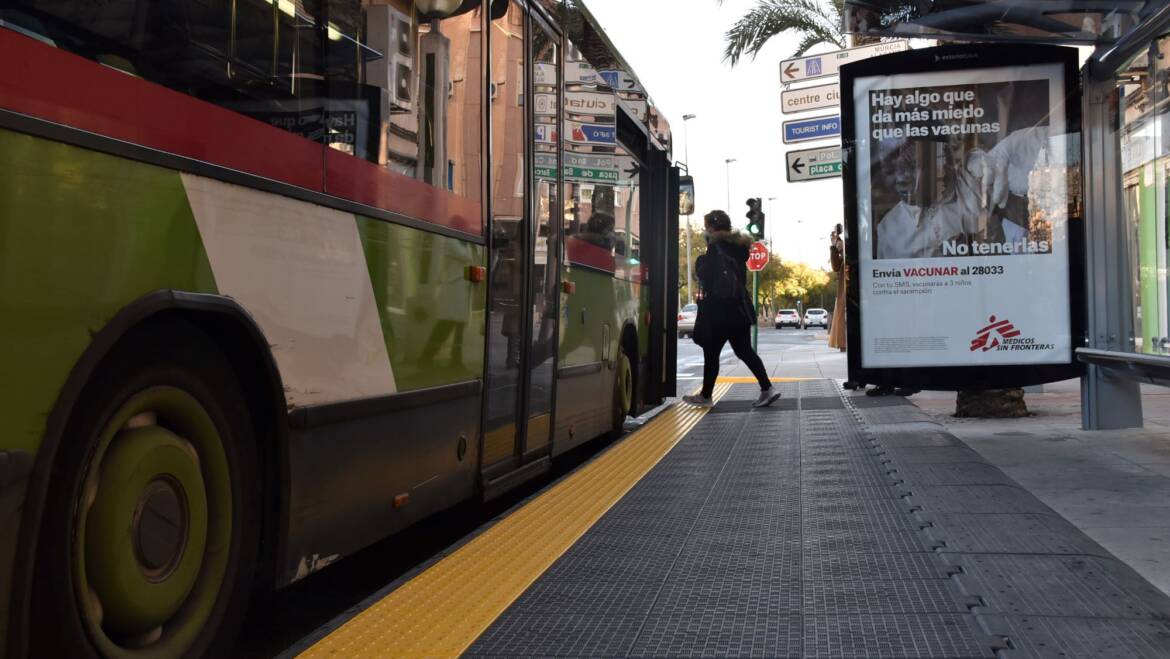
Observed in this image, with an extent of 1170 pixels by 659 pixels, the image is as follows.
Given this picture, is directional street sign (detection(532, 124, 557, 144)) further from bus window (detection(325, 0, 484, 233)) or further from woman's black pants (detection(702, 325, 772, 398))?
woman's black pants (detection(702, 325, 772, 398))

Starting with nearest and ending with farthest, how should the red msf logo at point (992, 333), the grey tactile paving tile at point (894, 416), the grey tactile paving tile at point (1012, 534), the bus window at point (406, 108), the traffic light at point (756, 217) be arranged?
the bus window at point (406, 108) → the grey tactile paving tile at point (1012, 534) → the red msf logo at point (992, 333) → the grey tactile paving tile at point (894, 416) → the traffic light at point (756, 217)

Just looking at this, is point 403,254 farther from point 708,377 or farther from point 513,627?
point 708,377

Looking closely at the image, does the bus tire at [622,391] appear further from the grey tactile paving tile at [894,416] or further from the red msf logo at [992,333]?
the red msf logo at [992,333]

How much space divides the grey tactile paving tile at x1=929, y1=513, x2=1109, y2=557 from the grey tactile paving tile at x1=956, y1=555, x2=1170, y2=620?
0.14m

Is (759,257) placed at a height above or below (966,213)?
above

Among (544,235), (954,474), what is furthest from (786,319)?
(544,235)

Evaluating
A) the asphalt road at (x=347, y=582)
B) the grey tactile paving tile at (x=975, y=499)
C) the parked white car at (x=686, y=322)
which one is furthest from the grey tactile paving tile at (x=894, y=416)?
the parked white car at (x=686, y=322)

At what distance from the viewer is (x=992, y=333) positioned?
823cm

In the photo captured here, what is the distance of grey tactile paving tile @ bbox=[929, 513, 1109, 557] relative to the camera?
15.0ft

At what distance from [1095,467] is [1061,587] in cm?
318

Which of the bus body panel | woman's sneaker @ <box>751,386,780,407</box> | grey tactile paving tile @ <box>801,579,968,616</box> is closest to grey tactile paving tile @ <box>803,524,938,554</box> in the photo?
grey tactile paving tile @ <box>801,579,968,616</box>

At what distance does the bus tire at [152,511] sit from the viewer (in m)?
2.51

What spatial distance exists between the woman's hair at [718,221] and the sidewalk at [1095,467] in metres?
2.72

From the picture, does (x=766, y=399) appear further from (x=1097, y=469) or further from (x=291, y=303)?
(x=291, y=303)
